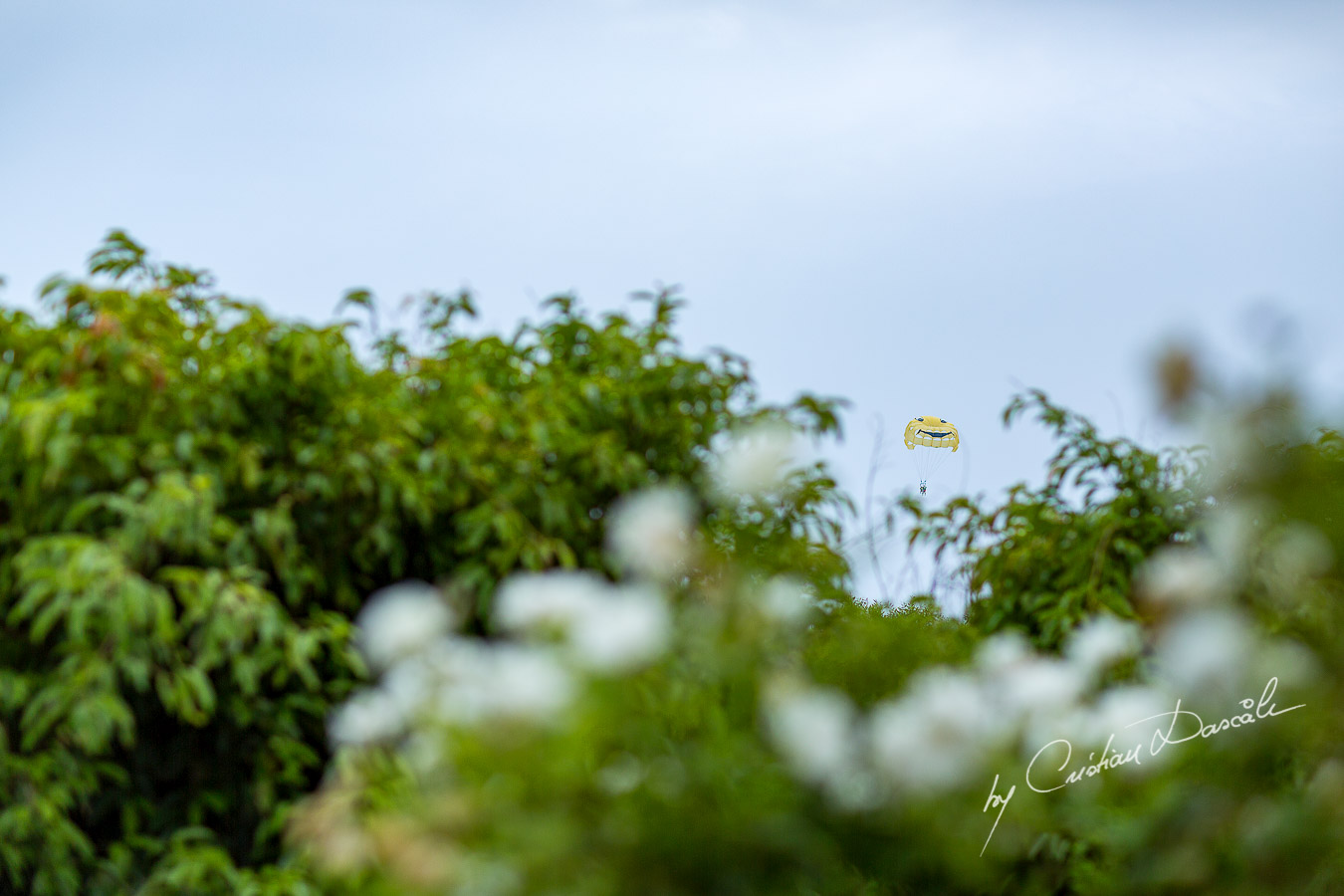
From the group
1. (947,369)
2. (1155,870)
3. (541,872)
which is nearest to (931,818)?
(1155,870)

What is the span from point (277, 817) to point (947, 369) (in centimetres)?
321

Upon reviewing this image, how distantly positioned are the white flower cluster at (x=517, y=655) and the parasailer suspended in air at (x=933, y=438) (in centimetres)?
487

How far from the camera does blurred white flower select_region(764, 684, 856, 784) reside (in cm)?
185

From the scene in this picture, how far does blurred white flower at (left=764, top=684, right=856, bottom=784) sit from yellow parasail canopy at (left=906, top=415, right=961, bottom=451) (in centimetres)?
476

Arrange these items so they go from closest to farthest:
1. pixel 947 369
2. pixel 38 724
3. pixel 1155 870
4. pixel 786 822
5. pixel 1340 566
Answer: pixel 786 822, pixel 1155 870, pixel 1340 566, pixel 38 724, pixel 947 369

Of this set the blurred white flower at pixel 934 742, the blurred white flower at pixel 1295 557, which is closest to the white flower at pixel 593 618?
the blurred white flower at pixel 934 742

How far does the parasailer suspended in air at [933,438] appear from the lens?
6605 millimetres

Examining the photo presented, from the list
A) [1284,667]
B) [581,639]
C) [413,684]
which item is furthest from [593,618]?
[1284,667]

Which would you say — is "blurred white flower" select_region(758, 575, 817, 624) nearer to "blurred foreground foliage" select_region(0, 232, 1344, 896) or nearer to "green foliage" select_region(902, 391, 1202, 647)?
"blurred foreground foliage" select_region(0, 232, 1344, 896)

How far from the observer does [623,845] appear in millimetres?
1650

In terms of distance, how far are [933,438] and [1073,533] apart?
317 centimetres

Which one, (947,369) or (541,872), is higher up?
(947,369)

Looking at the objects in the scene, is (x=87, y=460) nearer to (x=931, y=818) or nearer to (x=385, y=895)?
(x=385, y=895)

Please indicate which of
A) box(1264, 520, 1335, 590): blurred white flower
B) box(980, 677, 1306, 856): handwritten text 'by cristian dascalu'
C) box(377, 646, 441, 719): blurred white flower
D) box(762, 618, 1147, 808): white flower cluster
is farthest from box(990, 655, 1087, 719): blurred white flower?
box(377, 646, 441, 719): blurred white flower
